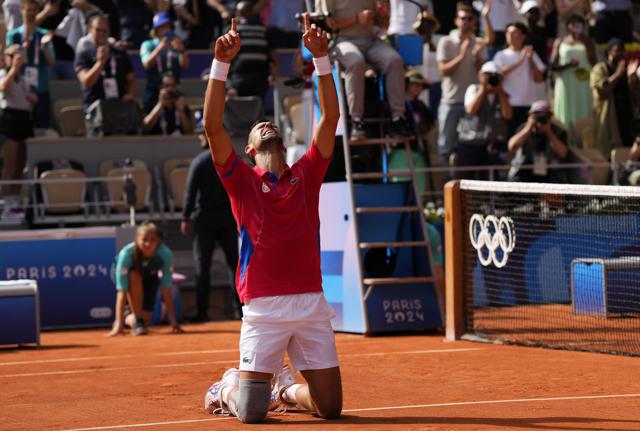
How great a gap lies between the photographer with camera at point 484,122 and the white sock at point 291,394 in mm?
9448

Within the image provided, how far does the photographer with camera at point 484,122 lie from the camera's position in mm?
17141

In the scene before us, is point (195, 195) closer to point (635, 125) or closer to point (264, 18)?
point (264, 18)

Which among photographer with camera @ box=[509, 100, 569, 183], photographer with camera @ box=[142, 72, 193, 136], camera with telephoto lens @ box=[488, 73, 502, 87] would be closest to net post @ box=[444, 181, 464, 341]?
photographer with camera @ box=[509, 100, 569, 183]

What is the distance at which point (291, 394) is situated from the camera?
8.35m

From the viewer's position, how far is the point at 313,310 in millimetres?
7879

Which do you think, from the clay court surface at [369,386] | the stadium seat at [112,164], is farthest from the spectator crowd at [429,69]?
the clay court surface at [369,386]

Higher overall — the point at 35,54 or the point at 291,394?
the point at 35,54

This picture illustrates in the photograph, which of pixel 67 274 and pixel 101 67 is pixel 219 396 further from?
pixel 101 67

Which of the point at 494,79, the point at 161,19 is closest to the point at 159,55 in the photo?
the point at 161,19

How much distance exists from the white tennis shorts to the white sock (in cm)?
45

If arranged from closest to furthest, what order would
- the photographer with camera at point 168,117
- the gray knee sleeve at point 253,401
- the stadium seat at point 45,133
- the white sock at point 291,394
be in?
the gray knee sleeve at point 253,401 → the white sock at point 291,394 → the stadium seat at point 45,133 → the photographer with camera at point 168,117

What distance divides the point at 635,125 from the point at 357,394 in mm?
12321

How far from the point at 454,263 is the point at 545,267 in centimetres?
318

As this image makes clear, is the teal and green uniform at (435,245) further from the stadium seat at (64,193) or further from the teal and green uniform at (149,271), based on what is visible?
the stadium seat at (64,193)
